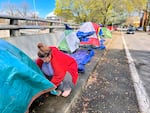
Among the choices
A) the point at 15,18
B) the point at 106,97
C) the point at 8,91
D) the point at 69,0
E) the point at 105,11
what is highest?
the point at 69,0

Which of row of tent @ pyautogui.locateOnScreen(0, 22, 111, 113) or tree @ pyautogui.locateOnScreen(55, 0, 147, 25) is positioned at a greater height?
tree @ pyautogui.locateOnScreen(55, 0, 147, 25)

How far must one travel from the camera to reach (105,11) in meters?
31.2

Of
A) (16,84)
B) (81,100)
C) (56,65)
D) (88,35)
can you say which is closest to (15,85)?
(16,84)

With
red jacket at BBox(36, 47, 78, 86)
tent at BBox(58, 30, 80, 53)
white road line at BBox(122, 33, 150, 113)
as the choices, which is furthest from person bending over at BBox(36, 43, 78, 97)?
tent at BBox(58, 30, 80, 53)

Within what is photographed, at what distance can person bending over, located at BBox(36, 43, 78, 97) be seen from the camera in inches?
106

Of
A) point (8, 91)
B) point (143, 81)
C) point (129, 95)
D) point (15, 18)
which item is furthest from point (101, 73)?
point (8, 91)

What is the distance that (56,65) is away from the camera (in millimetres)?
2787

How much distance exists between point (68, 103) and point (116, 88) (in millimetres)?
1361

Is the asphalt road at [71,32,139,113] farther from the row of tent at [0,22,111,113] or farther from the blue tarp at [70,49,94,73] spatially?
the row of tent at [0,22,111,113]

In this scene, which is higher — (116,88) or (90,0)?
(90,0)

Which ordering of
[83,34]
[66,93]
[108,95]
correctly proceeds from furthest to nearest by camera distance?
[83,34] → [108,95] → [66,93]

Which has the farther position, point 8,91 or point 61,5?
point 61,5

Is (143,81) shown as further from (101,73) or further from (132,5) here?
(132,5)

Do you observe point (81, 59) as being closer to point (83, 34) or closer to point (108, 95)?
point (108, 95)
